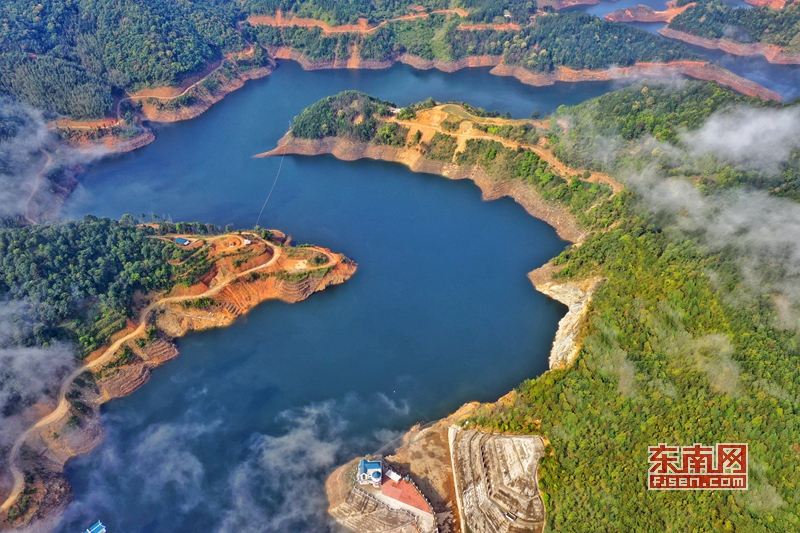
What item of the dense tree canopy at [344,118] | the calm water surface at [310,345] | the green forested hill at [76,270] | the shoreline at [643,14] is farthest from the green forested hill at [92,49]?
the shoreline at [643,14]

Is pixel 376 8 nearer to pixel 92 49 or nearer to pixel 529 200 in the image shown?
pixel 92 49

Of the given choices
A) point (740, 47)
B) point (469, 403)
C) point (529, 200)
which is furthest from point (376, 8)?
point (469, 403)

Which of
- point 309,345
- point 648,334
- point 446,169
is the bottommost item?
point 309,345

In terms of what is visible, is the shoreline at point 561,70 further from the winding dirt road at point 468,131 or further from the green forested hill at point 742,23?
the winding dirt road at point 468,131

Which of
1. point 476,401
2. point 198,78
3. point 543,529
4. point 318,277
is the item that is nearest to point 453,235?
point 318,277

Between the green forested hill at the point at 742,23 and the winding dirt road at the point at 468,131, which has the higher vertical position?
the green forested hill at the point at 742,23

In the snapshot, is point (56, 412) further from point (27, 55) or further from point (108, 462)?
point (27, 55)
